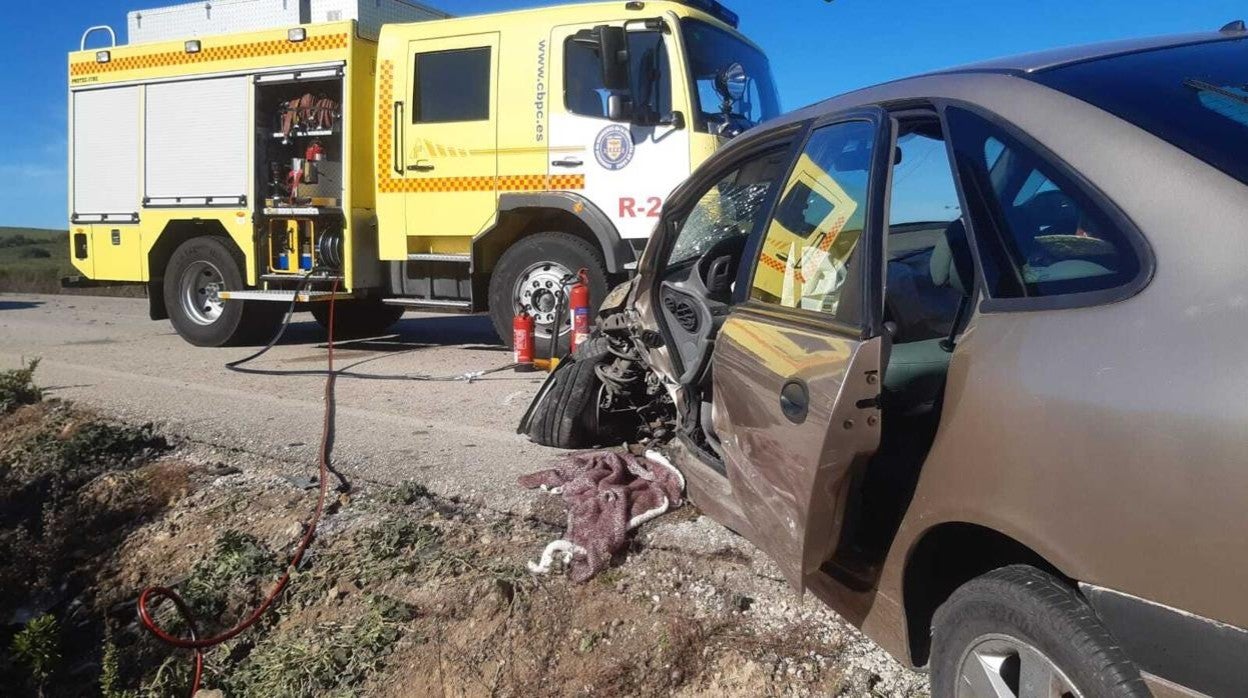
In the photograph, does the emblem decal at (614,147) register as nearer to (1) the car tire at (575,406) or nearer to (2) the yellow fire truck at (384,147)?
(2) the yellow fire truck at (384,147)

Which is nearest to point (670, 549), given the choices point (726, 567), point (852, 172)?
point (726, 567)

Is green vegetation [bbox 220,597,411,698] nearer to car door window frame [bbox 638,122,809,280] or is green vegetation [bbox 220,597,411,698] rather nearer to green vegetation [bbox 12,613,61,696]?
green vegetation [bbox 12,613,61,696]

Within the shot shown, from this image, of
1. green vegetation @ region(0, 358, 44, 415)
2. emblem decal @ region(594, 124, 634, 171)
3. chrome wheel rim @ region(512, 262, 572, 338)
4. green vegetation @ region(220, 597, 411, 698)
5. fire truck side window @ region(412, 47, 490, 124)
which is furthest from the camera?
fire truck side window @ region(412, 47, 490, 124)

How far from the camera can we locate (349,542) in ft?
14.0

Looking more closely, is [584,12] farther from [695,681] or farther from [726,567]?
[695,681]

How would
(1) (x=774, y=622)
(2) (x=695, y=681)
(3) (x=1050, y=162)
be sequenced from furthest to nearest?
(1) (x=774, y=622), (2) (x=695, y=681), (3) (x=1050, y=162)

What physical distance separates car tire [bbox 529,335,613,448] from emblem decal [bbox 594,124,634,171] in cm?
278

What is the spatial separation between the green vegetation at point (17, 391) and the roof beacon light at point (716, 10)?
578 centimetres

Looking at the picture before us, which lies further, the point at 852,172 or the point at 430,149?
the point at 430,149

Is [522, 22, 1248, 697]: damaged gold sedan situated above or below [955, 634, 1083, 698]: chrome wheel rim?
above

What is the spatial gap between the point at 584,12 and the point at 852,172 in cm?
565

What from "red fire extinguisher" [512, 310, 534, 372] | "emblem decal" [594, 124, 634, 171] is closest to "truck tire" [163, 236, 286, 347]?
"red fire extinguisher" [512, 310, 534, 372]

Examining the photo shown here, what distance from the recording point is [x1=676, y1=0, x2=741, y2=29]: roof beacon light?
309 inches

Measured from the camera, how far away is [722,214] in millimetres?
4426
